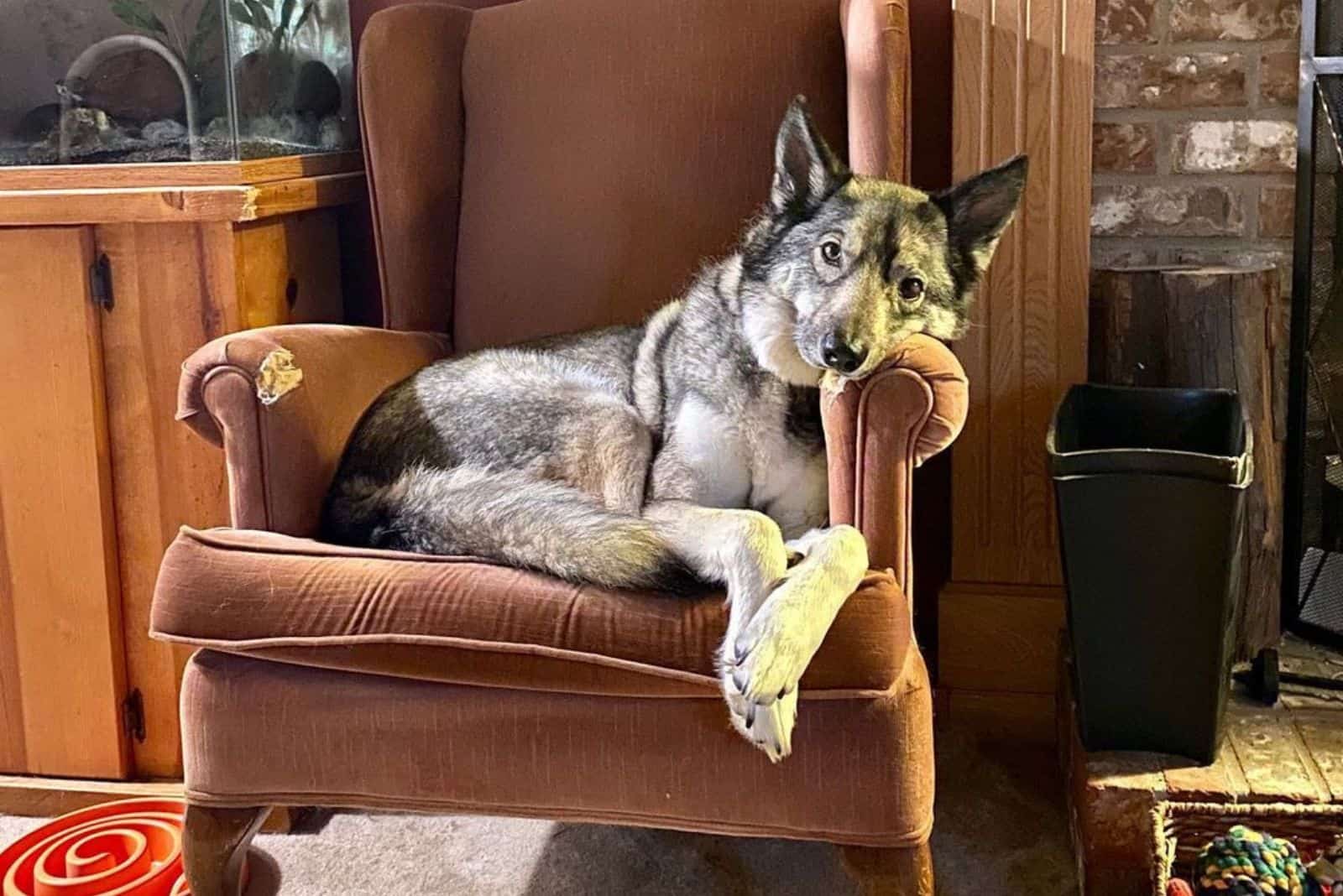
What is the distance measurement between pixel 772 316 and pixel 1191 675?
2.51ft

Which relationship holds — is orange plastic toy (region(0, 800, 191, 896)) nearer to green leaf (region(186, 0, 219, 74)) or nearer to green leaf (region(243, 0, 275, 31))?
green leaf (region(186, 0, 219, 74))

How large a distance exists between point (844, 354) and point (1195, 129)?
0.98 metres

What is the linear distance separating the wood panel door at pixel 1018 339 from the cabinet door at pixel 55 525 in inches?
57.4

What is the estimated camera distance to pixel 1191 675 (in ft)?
5.93

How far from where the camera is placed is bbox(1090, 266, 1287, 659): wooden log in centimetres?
205

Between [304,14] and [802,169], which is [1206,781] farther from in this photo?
[304,14]

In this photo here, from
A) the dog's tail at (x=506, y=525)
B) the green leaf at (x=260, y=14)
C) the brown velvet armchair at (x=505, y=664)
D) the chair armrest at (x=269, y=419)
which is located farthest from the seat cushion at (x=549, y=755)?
the green leaf at (x=260, y=14)

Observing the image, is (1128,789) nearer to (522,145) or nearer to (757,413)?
(757,413)

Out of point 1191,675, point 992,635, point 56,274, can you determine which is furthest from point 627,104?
point 1191,675

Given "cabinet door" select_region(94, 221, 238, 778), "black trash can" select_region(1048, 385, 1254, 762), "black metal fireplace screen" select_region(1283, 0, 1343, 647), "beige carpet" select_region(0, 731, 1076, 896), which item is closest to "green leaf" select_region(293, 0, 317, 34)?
"cabinet door" select_region(94, 221, 238, 778)

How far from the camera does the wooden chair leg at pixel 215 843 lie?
1.63 meters

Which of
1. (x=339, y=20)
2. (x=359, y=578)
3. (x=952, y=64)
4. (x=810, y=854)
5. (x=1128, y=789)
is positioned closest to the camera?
(x=359, y=578)

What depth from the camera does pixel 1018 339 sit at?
2.28m

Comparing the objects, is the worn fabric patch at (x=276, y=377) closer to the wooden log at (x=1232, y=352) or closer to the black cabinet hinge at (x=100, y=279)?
the black cabinet hinge at (x=100, y=279)
